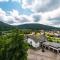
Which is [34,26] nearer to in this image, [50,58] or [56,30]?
[56,30]

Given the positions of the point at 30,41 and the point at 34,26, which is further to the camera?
the point at 34,26

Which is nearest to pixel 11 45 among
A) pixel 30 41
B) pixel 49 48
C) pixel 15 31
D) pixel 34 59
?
pixel 15 31

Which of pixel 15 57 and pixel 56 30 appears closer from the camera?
pixel 15 57

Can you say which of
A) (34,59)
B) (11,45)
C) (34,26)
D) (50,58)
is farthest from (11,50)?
(34,26)

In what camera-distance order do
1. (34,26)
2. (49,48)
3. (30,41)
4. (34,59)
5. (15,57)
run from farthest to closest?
(34,26) < (30,41) < (49,48) < (34,59) < (15,57)

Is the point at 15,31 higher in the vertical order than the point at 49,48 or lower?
higher

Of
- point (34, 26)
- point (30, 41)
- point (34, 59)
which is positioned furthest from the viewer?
point (34, 26)

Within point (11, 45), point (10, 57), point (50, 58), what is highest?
point (11, 45)

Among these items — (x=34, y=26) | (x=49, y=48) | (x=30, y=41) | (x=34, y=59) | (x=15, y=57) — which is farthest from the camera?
(x=34, y=26)

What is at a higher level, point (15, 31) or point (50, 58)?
point (15, 31)
